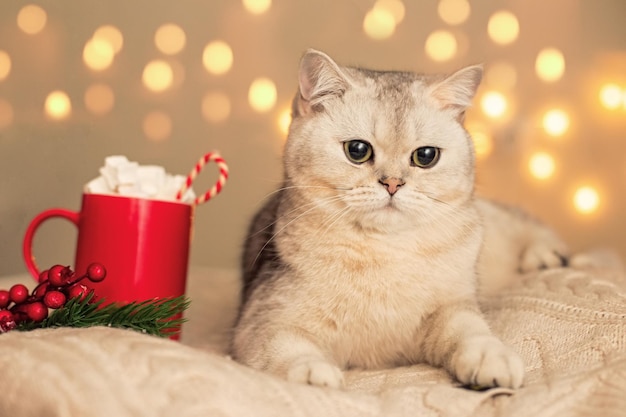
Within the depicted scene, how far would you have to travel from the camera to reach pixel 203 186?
2.43m

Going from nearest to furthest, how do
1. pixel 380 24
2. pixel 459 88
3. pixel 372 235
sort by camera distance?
pixel 372 235
pixel 459 88
pixel 380 24

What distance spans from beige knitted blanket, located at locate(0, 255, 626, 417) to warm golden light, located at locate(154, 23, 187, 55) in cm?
160

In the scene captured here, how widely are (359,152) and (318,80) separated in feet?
0.65

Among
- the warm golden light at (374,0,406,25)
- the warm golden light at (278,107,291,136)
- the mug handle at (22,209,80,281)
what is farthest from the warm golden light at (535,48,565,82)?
the mug handle at (22,209,80,281)

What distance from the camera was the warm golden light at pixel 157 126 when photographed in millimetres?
2373

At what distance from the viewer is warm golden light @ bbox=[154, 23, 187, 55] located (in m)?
2.35

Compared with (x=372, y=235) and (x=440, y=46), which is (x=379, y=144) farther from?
(x=440, y=46)

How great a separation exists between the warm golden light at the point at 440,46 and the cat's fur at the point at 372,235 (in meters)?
1.22

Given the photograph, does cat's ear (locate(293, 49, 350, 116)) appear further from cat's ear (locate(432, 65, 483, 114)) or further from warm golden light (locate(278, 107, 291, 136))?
warm golden light (locate(278, 107, 291, 136))

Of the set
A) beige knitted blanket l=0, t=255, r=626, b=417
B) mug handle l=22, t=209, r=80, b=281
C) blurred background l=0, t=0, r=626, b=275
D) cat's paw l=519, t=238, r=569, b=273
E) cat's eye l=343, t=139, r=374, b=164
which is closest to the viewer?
beige knitted blanket l=0, t=255, r=626, b=417

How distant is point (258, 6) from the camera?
2.46 metres

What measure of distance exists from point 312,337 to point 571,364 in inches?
18.1

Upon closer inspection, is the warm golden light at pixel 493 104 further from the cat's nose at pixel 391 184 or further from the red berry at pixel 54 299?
the red berry at pixel 54 299

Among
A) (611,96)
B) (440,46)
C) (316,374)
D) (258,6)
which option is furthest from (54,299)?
(611,96)
